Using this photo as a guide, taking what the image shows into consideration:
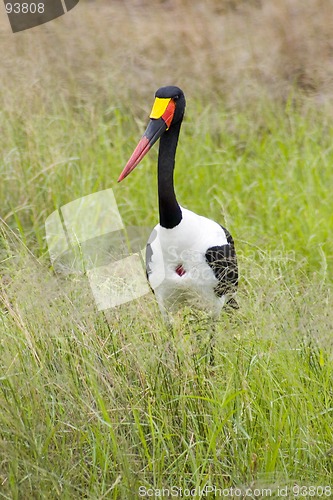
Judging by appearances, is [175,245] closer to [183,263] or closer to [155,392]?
[183,263]

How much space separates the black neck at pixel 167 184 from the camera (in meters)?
3.93

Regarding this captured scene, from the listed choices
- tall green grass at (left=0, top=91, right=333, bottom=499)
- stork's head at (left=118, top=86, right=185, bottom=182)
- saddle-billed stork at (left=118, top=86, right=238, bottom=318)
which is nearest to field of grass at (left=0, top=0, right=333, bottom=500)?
tall green grass at (left=0, top=91, right=333, bottom=499)

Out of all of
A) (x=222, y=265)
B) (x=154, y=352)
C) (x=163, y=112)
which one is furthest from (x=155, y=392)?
(x=163, y=112)

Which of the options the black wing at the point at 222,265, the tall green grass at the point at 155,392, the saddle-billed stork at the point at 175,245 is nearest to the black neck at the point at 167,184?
the saddle-billed stork at the point at 175,245

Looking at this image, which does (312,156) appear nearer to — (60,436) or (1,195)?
(1,195)

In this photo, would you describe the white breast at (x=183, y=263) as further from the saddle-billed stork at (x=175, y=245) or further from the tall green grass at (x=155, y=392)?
the tall green grass at (x=155, y=392)

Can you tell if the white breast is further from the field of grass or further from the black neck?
the field of grass

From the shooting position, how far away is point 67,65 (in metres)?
6.32

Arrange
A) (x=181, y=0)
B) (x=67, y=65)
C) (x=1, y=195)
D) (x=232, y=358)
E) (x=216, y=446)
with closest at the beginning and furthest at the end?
(x=216, y=446), (x=232, y=358), (x=1, y=195), (x=67, y=65), (x=181, y=0)

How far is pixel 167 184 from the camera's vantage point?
397 centimetres

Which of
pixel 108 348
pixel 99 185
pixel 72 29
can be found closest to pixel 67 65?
pixel 72 29

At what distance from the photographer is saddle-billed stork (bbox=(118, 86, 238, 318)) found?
391 cm

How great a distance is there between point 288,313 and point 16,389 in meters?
0.92

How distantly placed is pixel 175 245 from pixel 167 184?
0.25m
